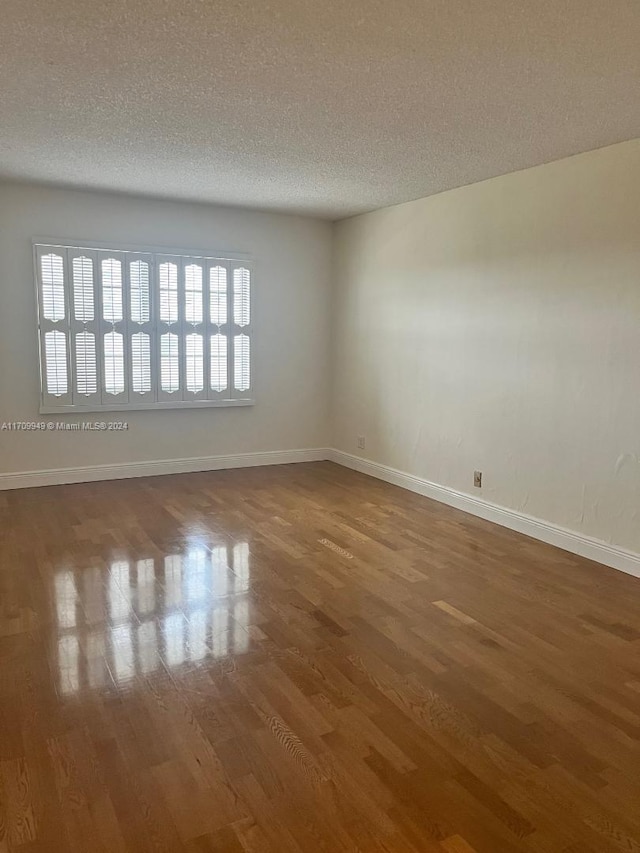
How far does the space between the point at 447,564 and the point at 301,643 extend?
1.24 meters

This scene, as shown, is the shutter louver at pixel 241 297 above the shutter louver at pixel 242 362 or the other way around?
above

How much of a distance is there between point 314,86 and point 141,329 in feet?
10.0

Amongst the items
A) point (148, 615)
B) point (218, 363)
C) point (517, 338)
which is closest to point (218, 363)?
point (218, 363)

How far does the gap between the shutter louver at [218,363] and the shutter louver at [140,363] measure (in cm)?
58

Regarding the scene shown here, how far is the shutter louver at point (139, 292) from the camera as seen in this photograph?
518 centimetres

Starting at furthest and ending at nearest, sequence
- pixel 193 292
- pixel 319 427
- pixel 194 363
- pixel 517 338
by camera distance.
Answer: pixel 319 427 < pixel 194 363 < pixel 193 292 < pixel 517 338

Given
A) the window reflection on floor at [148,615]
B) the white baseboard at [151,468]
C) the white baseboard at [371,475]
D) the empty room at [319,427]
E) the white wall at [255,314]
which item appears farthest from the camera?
the white baseboard at [151,468]

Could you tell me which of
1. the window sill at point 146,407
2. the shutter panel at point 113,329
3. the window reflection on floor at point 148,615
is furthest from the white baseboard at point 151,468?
the window reflection on floor at point 148,615

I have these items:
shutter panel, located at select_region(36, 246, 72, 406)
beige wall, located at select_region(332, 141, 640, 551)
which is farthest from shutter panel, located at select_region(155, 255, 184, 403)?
beige wall, located at select_region(332, 141, 640, 551)

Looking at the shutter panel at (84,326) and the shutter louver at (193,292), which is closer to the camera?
the shutter panel at (84,326)

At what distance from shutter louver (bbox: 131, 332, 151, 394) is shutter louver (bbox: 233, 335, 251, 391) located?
80 cm

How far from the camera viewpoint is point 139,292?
5.23 meters

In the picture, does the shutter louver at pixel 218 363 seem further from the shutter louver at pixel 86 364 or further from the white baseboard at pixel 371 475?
the shutter louver at pixel 86 364

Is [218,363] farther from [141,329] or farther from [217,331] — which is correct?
[141,329]
